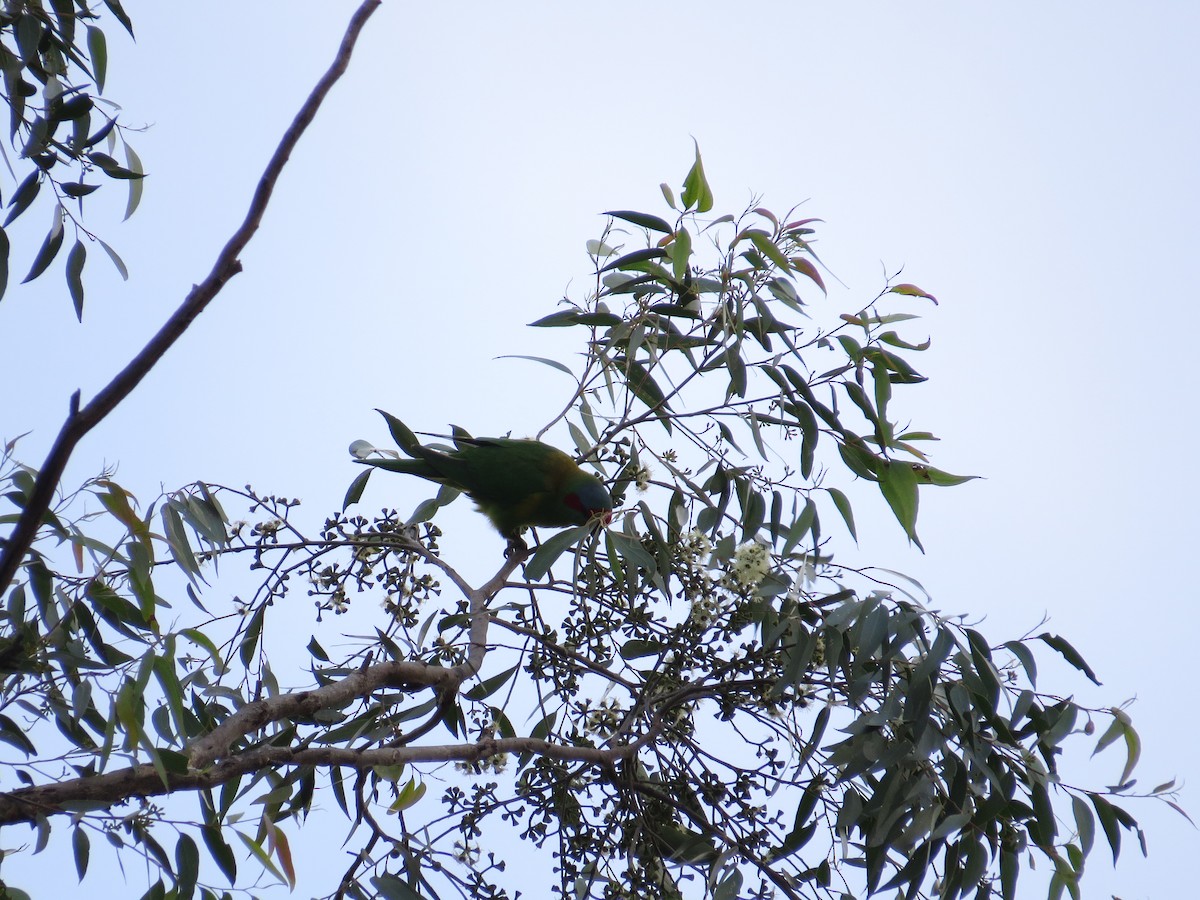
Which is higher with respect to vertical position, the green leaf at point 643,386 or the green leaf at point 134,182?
the green leaf at point 134,182

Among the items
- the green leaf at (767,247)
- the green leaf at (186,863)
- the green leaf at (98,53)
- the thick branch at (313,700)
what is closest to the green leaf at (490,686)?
the thick branch at (313,700)

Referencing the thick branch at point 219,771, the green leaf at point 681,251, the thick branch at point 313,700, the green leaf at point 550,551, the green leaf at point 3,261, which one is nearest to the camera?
the thick branch at point 219,771

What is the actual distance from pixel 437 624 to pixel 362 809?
433 millimetres

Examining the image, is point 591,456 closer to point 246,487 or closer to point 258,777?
point 246,487

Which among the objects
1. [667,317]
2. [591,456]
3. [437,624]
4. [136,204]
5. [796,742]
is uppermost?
[136,204]

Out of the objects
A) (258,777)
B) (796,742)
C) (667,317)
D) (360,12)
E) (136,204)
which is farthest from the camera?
(136,204)

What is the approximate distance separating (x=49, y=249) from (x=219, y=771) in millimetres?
1620

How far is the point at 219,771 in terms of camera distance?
5.68ft

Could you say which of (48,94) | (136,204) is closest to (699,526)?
(136,204)

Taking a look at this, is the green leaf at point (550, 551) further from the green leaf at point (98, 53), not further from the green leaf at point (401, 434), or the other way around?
the green leaf at point (98, 53)

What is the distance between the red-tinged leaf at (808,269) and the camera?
2527 millimetres

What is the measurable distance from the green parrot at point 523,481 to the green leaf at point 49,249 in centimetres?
117

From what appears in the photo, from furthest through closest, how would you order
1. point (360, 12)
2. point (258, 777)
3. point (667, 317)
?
point (667, 317), point (258, 777), point (360, 12)

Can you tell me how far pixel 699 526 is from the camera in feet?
8.27
